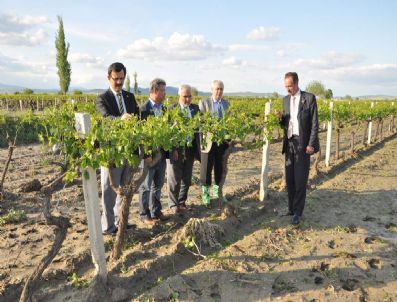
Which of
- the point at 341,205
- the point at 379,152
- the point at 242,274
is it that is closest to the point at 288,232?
the point at 242,274

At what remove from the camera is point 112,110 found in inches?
179

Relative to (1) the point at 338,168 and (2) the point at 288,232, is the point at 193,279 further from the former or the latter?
(1) the point at 338,168

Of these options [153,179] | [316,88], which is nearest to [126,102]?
[153,179]

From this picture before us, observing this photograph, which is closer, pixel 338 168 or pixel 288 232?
pixel 288 232

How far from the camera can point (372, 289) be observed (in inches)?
145

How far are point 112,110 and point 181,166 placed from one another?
59.2 inches

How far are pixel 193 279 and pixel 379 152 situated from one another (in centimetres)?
1068

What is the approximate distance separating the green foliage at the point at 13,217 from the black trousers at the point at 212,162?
2.86m

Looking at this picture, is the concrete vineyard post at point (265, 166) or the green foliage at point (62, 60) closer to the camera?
the concrete vineyard post at point (265, 166)

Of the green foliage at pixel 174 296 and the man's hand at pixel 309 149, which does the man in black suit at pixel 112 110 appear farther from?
the man's hand at pixel 309 149

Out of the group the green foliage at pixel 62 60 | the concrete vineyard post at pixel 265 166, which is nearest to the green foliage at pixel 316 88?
the green foliage at pixel 62 60

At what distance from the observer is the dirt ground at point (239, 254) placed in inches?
143

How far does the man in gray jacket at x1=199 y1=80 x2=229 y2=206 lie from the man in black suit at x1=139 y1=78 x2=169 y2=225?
2.93ft

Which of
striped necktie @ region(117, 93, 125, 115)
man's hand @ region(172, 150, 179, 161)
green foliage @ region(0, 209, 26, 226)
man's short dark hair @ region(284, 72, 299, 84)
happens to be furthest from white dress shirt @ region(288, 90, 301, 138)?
green foliage @ region(0, 209, 26, 226)
